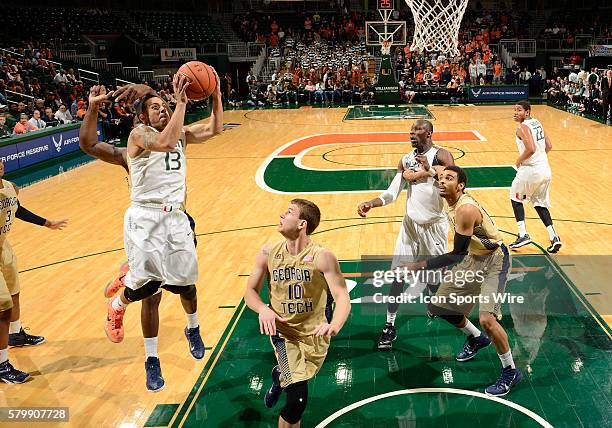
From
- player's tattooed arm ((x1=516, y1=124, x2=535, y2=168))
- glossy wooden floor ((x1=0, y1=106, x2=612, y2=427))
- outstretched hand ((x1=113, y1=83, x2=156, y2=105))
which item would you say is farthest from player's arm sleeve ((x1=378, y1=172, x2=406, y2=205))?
player's tattooed arm ((x1=516, y1=124, x2=535, y2=168))

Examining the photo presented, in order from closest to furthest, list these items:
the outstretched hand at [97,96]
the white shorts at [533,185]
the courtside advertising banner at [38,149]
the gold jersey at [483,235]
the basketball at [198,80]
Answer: the outstretched hand at [97,96]
the basketball at [198,80]
the gold jersey at [483,235]
the white shorts at [533,185]
the courtside advertising banner at [38,149]

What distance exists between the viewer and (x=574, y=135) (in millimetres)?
17281

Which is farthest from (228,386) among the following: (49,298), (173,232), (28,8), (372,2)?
(372,2)

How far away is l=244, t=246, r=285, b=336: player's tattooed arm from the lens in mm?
3779

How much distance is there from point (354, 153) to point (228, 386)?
1105cm

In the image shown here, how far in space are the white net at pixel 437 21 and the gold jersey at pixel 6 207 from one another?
14918 millimetres

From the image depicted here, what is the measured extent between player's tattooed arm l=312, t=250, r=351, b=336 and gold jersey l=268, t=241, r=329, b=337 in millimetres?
56

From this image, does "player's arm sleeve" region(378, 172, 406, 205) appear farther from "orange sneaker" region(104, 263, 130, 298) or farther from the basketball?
"orange sneaker" region(104, 263, 130, 298)

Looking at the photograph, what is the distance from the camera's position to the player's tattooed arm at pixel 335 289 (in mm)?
3742

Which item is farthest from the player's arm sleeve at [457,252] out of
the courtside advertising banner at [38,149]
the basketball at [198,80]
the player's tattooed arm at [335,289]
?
the courtside advertising banner at [38,149]

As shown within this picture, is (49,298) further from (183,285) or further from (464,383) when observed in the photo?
(464,383)

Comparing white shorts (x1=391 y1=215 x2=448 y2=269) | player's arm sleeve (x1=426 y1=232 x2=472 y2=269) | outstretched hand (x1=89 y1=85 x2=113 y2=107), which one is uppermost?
outstretched hand (x1=89 y1=85 x2=113 y2=107)

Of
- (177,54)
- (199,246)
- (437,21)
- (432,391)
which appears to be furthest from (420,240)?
(177,54)

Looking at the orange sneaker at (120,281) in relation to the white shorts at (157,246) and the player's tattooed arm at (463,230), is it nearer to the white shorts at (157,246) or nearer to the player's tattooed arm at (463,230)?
the white shorts at (157,246)
